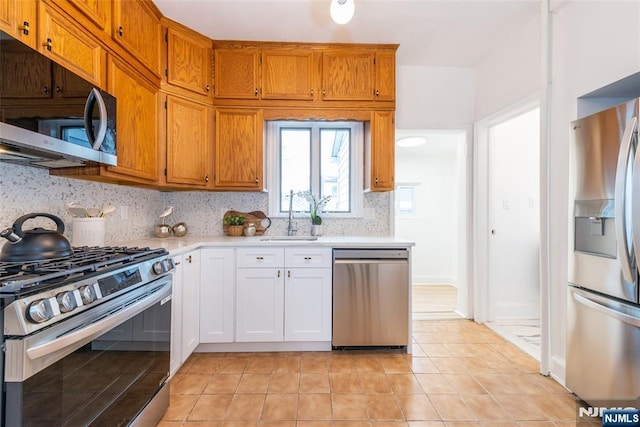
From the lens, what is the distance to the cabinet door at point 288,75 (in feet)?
9.54

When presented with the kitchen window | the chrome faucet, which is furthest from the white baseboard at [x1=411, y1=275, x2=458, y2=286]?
the chrome faucet

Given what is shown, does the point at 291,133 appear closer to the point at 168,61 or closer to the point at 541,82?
the point at 168,61

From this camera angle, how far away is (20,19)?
139cm

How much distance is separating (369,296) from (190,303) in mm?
1387

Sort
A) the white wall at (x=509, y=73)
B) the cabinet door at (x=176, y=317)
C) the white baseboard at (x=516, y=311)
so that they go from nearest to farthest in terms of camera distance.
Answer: the cabinet door at (x=176, y=317) < the white wall at (x=509, y=73) < the white baseboard at (x=516, y=311)

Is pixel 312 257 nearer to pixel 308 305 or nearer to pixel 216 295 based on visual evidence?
pixel 308 305

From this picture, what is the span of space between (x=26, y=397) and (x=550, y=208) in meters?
2.89

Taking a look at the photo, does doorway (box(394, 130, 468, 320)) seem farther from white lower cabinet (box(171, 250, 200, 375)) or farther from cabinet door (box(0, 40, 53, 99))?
cabinet door (box(0, 40, 53, 99))

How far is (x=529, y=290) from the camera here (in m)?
3.45

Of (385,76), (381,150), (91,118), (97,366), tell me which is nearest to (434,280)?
(381,150)

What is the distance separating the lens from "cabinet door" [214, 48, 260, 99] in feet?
9.47

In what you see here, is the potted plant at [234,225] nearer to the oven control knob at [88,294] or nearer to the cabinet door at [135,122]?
the cabinet door at [135,122]

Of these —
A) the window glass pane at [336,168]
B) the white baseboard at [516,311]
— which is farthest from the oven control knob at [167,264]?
the white baseboard at [516,311]

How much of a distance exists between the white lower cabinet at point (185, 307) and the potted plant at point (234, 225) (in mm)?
595
